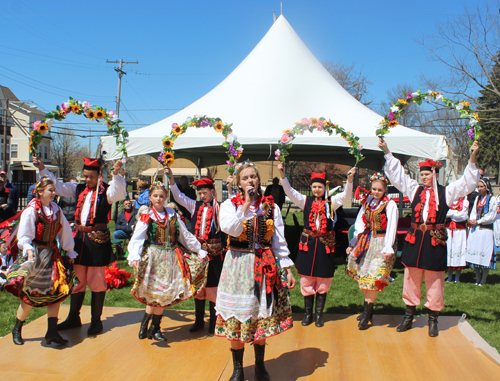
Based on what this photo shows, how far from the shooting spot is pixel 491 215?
258 inches

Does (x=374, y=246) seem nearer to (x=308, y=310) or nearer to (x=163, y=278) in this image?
(x=308, y=310)

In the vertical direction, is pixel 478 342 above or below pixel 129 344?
above

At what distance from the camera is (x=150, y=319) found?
162 inches

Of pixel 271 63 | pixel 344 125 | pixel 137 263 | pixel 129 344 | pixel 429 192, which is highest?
pixel 271 63

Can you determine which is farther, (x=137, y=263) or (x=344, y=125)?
(x=344, y=125)

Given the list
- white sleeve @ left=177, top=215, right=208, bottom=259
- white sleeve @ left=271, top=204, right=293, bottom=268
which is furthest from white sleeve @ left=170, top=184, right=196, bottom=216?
white sleeve @ left=271, top=204, right=293, bottom=268

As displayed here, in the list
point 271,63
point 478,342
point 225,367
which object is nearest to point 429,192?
Answer: point 478,342

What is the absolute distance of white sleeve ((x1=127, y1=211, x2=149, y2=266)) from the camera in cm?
367

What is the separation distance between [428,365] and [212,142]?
474 centimetres

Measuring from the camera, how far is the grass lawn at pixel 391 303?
15.5 feet

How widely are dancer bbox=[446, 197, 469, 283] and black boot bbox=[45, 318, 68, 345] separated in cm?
574

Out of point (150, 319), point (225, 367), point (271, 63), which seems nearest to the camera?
point (225, 367)

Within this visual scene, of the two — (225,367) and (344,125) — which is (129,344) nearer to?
(225,367)

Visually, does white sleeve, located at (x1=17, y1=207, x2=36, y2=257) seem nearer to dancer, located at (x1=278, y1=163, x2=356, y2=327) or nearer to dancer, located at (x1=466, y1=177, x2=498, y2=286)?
dancer, located at (x1=278, y1=163, x2=356, y2=327)
